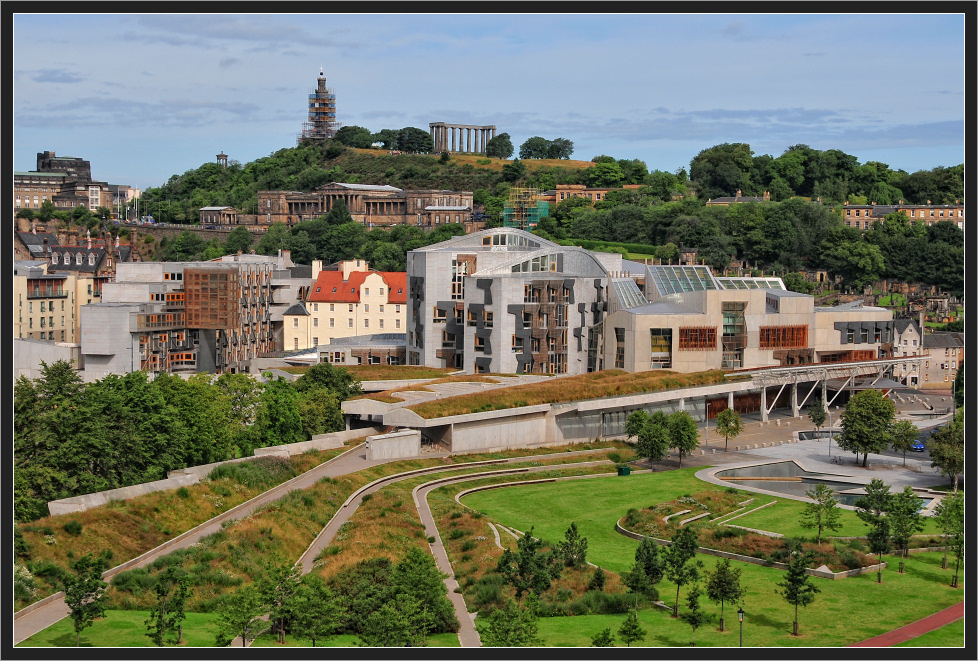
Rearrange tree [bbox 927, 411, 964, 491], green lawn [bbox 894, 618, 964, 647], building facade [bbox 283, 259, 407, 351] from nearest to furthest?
green lawn [bbox 894, 618, 964, 647]
tree [bbox 927, 411, 964, 491]
building facade [bbox 283, 259, 407, 351]

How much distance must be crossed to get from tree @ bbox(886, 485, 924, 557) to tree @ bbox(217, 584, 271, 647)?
73.8 feet

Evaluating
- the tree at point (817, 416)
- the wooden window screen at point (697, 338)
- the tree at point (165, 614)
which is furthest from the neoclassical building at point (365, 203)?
the tree at point (165, 614)

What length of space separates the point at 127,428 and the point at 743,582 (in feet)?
75.6

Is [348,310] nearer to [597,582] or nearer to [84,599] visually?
[597,582]

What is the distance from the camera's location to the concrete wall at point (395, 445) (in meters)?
54.7

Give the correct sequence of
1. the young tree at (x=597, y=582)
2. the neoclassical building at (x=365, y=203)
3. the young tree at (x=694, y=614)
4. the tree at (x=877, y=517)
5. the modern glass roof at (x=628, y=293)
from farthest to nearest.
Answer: the neoclassical building at (x=365, y=203) → the modern glass roof at (x=628, y=293) → the tree at (x=877, y=517) → the young tree at (x=597, y=582) → the young tree at (x=694, y=614)

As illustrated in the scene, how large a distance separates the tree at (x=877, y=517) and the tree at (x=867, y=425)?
12378mm

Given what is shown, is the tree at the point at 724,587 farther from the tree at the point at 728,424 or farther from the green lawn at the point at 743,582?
the tree at the point at 728,424

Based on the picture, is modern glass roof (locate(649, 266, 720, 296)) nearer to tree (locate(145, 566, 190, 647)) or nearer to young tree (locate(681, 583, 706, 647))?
young tree (locate(681, 583, 706, 647))

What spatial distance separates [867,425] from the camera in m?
60.2

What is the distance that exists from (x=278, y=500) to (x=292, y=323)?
57515mm

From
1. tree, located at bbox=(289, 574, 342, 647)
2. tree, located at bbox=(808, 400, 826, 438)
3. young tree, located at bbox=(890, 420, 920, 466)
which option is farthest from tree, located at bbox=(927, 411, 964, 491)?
tree, located at bbox=(289, 574, 342, 647)

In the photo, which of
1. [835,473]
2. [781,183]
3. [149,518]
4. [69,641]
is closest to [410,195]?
[781,183]

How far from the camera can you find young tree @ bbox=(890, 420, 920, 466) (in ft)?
199
